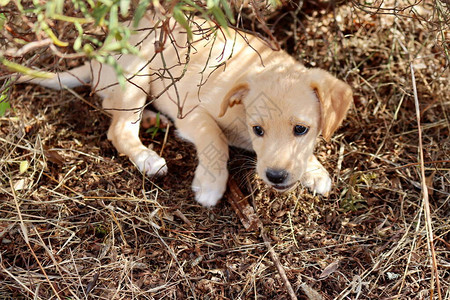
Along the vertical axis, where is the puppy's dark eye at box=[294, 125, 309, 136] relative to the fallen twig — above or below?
above

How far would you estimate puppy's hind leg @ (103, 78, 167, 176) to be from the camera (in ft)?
11.7

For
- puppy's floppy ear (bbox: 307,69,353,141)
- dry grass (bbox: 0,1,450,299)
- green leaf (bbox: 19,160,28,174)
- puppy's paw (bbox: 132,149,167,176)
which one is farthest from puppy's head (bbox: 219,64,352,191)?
green leaf (bbox: 19,160,28,174)

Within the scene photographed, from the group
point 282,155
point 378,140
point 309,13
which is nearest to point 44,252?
point 282,155

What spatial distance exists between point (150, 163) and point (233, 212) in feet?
2.37

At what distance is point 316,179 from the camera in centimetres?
352

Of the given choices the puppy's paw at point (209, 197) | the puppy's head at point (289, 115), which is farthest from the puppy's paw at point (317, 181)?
the puppy's paw at point (209, 197)

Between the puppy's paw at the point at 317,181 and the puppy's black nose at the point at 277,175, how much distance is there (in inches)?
25.1

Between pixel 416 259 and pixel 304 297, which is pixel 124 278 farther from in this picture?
pixel 416 259

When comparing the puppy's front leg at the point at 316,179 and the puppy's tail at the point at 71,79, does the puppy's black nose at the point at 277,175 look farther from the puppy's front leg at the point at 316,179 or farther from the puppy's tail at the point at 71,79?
the puppy's tail at the point at 71,79

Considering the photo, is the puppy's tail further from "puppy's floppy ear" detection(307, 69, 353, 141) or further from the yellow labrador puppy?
"puppy's floppy ear" detection(307, 69, 353, 141)

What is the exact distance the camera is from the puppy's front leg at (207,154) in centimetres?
339

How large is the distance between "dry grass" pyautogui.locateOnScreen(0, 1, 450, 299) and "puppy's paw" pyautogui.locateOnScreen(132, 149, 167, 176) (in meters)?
0.09

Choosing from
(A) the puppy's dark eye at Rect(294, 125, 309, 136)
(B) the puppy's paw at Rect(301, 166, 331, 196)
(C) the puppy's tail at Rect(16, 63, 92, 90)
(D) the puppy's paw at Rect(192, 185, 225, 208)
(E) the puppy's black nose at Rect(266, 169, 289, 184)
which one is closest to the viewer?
(E) the puppy's black nose at Rect(266, 169, 289, 184)

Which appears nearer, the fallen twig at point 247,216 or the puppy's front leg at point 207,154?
the fallen twig at point 247,216
